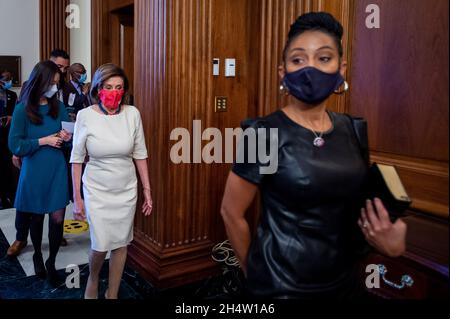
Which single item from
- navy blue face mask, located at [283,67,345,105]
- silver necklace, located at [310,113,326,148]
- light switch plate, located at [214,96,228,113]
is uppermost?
navy blue face mask, located at [283,67,345,105]

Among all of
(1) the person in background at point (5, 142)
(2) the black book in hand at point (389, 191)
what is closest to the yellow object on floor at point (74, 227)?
(1) the person in background at point (5, 142)

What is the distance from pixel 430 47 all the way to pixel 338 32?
24 cm

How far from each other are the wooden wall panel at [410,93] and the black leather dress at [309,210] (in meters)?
0.21

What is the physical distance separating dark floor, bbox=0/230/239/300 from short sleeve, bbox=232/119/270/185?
1929mm

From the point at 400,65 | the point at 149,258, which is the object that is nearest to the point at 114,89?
the point at 149,258

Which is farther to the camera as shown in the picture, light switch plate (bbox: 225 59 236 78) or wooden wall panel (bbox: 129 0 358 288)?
light switch plate (bbox: 225 59 236 78)

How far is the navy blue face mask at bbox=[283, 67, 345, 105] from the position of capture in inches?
41.9

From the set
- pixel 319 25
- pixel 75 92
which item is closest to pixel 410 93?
pixel 319 25

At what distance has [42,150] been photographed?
3029 mm

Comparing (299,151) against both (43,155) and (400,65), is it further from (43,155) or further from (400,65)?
(43,155)

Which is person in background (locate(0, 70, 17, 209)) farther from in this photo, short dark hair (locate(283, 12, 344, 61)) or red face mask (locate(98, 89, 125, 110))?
short dark hair (locate(283, 12, 344, 61))

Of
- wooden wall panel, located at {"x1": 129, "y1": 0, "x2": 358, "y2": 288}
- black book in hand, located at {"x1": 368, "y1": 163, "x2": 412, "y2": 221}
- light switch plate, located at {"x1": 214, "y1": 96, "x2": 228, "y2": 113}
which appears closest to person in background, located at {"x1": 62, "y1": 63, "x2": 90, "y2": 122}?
wooden wall panel, located at {"x1": 129, "y1": 0, "x2": 358, "y2": 288}

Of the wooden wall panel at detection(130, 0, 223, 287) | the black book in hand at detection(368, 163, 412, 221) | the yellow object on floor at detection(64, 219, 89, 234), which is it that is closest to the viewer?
the black book in hand at detection(368, 163, 412, 221)

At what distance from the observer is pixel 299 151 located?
1.04 meters
